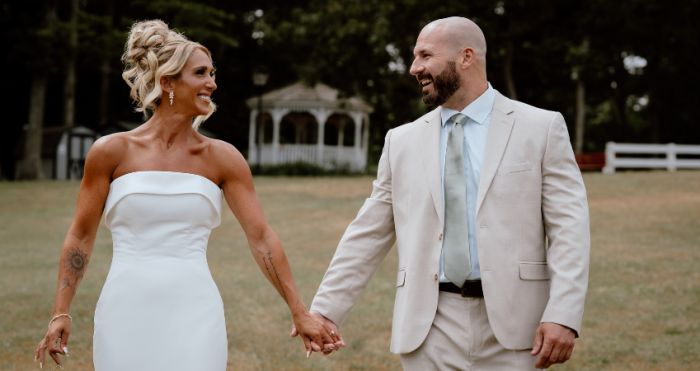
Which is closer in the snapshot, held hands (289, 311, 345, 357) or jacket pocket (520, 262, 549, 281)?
jacket pocket (520, 262, 549, 281)

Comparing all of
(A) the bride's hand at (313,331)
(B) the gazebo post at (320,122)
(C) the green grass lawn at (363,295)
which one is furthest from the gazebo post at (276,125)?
(A) the bride's hand at (313,331)

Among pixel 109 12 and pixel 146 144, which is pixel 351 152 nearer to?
pixel 109 12

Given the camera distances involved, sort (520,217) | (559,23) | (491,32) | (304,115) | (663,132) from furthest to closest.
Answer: (663,132) < (304,115) < (559,23) < (491,32) < (520,217)

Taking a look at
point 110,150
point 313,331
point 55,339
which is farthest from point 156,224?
point 313,331

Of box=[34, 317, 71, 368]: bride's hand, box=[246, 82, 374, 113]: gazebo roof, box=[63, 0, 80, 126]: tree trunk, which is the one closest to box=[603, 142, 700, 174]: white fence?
box=[246, 82, 374, 113]: gazebo roof

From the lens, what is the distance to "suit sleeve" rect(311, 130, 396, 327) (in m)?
4.07

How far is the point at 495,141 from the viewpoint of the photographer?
3.68 meters

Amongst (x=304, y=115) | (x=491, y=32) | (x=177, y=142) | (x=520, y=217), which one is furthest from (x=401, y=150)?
(x=304, y=115)

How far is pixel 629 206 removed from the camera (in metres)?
18.7

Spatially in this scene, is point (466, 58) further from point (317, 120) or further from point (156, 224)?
point (317, 120)

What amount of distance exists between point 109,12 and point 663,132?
32200mm

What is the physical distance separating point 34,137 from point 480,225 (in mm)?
32171

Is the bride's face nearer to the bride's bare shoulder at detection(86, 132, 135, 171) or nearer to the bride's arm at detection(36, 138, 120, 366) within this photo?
the bride's bare shoulder at detection(86, 132, 135, 171)

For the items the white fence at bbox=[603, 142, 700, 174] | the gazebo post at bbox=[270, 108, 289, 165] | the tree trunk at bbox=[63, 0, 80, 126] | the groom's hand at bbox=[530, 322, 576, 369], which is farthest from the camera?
the gazebo post at bbox=[270, 108, 289, 165]
